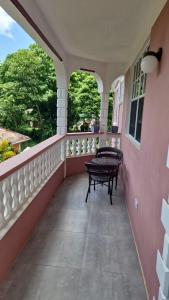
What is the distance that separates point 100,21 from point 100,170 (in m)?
2.20

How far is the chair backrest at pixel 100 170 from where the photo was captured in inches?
134

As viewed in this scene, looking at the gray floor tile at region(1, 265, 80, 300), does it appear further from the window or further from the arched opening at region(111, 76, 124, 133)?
the arched opening at region(111, 76, 124, 133)

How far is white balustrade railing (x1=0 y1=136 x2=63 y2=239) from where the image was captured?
75.7 inches

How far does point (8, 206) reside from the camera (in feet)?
6.61

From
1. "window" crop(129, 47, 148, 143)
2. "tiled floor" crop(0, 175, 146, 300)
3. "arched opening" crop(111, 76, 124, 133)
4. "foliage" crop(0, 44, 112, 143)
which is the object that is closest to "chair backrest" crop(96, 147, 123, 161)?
"window" crop(129, 47, 148, 143)

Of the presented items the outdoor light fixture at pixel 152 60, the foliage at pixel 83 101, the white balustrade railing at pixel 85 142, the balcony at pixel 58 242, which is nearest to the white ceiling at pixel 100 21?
the outdoor light fixture at pixel 152 60

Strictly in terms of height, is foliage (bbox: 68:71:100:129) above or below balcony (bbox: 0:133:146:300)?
above

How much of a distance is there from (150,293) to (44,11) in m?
3.16

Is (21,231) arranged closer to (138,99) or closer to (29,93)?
(138,99)

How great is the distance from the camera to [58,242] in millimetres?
2432

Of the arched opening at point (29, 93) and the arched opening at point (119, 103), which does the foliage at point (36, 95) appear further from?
the arched opening at point (119, 103)

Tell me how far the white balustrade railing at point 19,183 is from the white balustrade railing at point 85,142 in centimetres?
151

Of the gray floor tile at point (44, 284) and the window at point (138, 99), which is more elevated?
the window at point (138, 99)

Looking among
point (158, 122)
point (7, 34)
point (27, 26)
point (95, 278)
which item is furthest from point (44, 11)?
point (7, 34)
